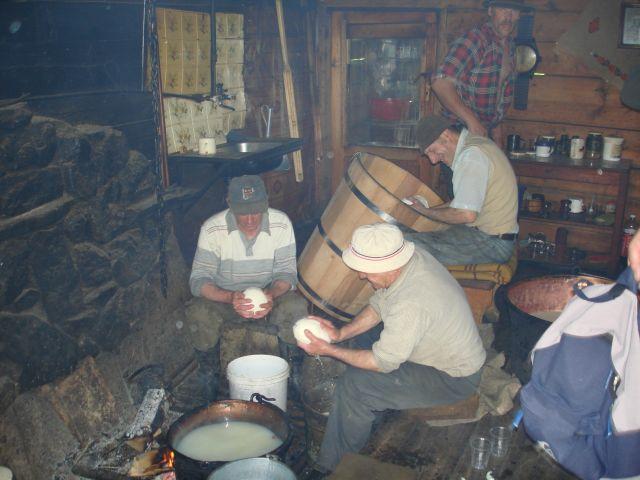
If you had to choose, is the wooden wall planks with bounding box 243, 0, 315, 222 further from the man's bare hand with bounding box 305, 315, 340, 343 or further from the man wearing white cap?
the man wearing white cap

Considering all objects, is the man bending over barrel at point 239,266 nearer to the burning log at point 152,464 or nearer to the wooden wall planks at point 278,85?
the burning log at point 152,464

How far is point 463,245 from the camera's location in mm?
6133

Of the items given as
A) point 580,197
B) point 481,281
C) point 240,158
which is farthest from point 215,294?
point 580,197

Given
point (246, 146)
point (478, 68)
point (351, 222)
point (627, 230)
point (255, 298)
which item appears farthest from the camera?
point (627, 230)

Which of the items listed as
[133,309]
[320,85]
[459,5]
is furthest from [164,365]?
[459,5]

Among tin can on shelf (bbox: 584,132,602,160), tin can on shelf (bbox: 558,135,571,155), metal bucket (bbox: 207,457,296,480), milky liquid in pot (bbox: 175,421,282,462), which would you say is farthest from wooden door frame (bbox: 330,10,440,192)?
metal bucket (bbox: 207,457,296,480)

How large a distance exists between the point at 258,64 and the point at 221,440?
5.39m

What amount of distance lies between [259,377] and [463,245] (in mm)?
2548

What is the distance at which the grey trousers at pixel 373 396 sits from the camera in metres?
4.26

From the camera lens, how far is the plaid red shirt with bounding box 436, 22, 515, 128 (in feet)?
24.9

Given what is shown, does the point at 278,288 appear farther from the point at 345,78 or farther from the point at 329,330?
the point at 345,78

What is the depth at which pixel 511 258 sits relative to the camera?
6.36 metres

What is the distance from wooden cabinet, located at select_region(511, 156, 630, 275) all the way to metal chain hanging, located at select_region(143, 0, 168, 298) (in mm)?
4432

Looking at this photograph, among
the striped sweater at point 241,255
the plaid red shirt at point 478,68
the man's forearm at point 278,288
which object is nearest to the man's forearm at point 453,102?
the plaid red shirt at point 478,68
